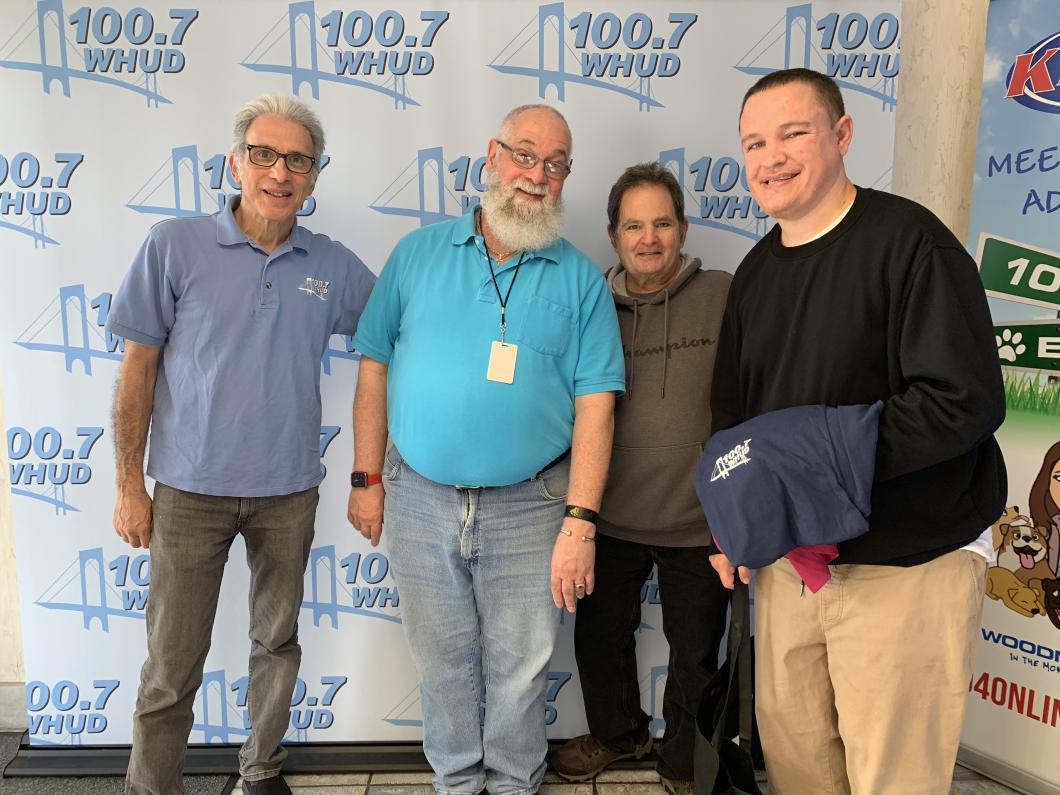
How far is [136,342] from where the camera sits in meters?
1.78

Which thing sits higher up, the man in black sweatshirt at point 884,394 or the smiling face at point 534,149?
the smiling face at point 534,149

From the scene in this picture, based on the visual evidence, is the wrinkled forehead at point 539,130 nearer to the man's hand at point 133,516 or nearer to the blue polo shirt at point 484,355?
the blue polo shirt at point 484,355

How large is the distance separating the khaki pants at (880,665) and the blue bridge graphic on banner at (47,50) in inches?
98.7

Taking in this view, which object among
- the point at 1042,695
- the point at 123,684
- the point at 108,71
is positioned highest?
the point at 108,71

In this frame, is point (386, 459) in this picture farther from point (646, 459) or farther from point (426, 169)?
point (426, 169)

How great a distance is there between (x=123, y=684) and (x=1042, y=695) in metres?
2.97

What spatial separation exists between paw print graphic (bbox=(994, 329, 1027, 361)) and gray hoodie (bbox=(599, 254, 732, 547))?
0.95 m

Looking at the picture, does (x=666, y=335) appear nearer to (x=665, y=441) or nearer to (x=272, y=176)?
(x=665, y=441)

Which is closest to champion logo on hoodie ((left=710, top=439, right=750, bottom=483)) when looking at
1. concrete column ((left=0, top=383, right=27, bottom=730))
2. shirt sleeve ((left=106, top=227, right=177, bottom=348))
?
shirt sleeve ((left=106, top=227, right=177, bottom=348))

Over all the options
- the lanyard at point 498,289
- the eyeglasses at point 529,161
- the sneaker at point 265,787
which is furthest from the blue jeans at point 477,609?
the eyeglasses at point 529,161

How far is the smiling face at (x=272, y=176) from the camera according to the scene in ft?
5.88

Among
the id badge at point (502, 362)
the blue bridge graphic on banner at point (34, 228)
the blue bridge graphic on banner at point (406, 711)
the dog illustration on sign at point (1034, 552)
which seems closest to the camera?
the id badge at point (502, 362)

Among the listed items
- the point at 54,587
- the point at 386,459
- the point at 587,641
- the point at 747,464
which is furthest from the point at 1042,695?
the point at 54,587

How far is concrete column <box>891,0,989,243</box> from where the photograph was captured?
2316 mm
